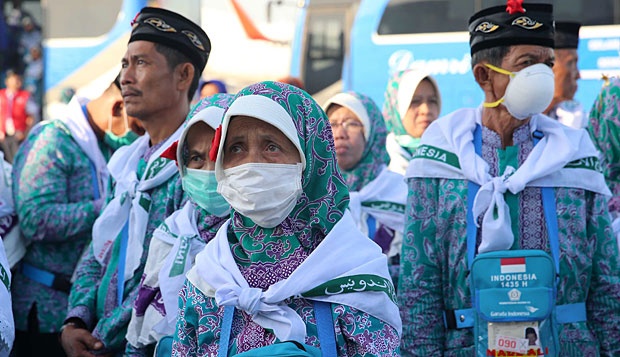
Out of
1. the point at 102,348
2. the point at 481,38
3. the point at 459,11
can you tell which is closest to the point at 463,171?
the point at 481,38

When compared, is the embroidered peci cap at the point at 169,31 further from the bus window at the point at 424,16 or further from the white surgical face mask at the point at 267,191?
the bus window at the point at 424,16

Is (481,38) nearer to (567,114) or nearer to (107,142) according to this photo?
(107,142)

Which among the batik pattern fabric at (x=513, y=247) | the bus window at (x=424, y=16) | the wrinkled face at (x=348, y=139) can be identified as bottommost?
the batik pattern fabric at (x=513, y=247)

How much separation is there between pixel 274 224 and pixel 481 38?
5.27 ft

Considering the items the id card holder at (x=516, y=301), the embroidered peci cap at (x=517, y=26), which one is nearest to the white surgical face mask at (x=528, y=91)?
the embroidered peci cap at (x=517, y=26)

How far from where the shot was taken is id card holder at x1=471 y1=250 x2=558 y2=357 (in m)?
3.49

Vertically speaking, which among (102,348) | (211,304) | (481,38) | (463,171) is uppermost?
(481,38)

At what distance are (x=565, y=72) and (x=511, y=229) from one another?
2.99 metres

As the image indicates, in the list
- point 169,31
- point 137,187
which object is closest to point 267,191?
point 137,187

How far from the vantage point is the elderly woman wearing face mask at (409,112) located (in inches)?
246

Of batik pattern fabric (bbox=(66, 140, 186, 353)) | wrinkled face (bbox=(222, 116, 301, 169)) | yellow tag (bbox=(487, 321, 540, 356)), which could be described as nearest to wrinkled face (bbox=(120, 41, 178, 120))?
batik pattern fabric (bbox=(66, 140, 186, 353))

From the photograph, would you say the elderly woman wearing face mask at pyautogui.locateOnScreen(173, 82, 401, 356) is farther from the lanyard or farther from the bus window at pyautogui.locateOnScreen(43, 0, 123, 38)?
the bus window at pyautogui.locateOnScreen(43, 0, 123, 38)

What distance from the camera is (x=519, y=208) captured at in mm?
3625

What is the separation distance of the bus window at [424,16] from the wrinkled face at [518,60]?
7.28 m
